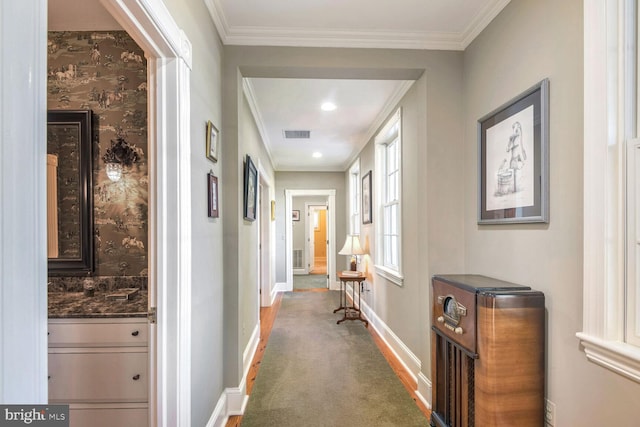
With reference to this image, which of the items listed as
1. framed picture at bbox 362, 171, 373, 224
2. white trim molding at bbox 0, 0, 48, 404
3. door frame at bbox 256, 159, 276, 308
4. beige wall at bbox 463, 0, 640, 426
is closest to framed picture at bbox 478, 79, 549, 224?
beige wall at bbox 463, 0, 640, 426

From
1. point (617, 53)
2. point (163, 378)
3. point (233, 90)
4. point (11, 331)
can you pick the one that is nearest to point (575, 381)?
point (617, 53)

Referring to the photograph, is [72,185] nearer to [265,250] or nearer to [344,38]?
[344,38]

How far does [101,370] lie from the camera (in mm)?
1553

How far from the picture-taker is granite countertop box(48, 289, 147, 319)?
61.3 inches

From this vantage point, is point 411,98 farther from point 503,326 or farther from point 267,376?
point 267,376

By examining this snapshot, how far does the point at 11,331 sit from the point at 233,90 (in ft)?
6.28

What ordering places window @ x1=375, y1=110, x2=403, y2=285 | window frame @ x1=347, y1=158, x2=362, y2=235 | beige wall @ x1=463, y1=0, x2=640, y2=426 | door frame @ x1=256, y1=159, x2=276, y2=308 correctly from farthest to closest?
window frame @ x1=347, y1=158, x2=362, y2=235
door frame @ x1=256, y1=159, x2=276, y2=308
window @ x1=375, y1=110, x2=403, y2=285
beige wall @ x1=463, y1=0, x2=640, y2=426

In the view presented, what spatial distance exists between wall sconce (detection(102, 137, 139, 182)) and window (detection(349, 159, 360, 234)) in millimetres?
3805

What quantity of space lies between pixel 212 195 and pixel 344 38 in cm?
138

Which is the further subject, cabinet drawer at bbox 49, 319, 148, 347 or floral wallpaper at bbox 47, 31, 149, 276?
floral wallpaper at bbox 47, 31, 149, 276

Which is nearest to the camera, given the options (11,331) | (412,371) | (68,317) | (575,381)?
(11,331)

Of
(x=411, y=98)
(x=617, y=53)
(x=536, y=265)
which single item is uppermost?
(x=411, y=98)

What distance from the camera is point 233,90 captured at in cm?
215

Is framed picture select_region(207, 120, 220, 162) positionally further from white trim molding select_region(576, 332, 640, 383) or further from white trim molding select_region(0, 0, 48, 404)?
white trim molding select_region(576, 332, 640, 383)
